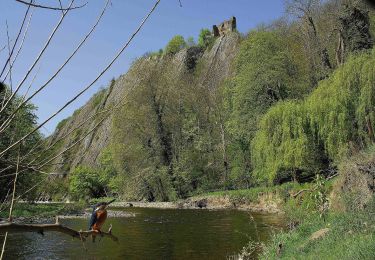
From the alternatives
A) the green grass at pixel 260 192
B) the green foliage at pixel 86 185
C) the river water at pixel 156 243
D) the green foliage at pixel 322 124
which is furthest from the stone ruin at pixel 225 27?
the river water at pixel 156 243

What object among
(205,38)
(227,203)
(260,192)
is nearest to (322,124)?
(260,192)

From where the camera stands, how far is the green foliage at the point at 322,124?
912 inches

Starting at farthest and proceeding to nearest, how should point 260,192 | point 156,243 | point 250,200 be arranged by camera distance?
point 250,200, point 260,192, point 156,243

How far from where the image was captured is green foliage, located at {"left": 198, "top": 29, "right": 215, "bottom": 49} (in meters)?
85.2

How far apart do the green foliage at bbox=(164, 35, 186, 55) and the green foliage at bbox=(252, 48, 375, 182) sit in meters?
62.9

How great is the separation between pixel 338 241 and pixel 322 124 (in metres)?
17.5

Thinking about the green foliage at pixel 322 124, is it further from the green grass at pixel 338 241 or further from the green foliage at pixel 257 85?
the green grass at pixel 338 241

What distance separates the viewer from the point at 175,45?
303 feet

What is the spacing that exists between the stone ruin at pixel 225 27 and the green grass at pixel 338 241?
7492 centimetres

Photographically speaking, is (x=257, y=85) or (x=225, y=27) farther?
(x=225, y=27)

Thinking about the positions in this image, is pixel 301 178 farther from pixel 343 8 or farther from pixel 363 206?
pixel 363 206

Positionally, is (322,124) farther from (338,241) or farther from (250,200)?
(338,241)

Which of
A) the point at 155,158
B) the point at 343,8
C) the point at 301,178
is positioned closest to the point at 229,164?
the point at 155,158

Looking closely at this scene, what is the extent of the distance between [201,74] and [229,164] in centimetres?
3358
